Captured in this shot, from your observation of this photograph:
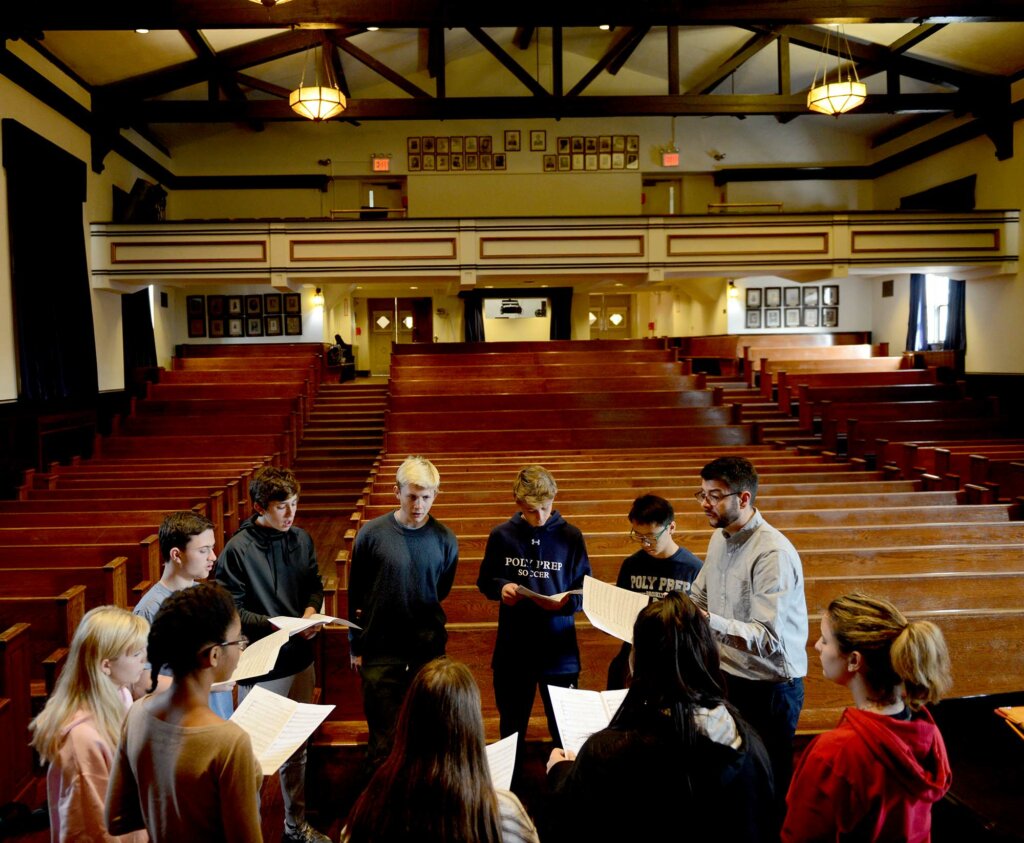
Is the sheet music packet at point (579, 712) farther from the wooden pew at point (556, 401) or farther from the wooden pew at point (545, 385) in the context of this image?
the wooden pew at point (545, 385)

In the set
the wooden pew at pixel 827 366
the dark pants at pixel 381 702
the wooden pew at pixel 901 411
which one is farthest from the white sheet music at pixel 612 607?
the wooden pew at pixel 827 366

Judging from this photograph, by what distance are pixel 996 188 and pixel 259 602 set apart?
1169 centimetres

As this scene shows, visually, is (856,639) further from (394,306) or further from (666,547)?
(394,306)

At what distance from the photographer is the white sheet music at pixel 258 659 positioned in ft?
5.86

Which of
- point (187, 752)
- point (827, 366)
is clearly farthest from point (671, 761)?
point (827, 366)

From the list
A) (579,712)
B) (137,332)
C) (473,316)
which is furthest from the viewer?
(473,316)

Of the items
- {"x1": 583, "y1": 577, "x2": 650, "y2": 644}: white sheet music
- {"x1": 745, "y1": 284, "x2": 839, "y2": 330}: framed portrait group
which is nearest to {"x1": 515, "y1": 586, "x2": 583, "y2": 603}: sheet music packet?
{"x1": 583, "y1": 577, "x2": 650, "y2": 644}: white sheet music

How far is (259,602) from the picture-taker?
239 centimetres

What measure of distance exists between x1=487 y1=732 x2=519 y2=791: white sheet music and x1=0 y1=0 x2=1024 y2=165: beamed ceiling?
6617mm

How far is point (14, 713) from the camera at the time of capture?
264cm

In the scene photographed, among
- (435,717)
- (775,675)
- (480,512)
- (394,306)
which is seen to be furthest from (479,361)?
(435,717)

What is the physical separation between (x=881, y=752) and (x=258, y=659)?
4.46 feet

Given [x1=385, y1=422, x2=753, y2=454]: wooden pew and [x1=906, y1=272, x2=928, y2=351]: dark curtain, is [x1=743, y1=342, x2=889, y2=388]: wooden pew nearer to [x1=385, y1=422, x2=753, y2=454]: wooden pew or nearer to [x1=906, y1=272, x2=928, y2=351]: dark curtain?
[x1=906, y1=272, x2=928, y2=351]: dark curtain

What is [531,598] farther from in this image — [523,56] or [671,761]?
[523,56]
